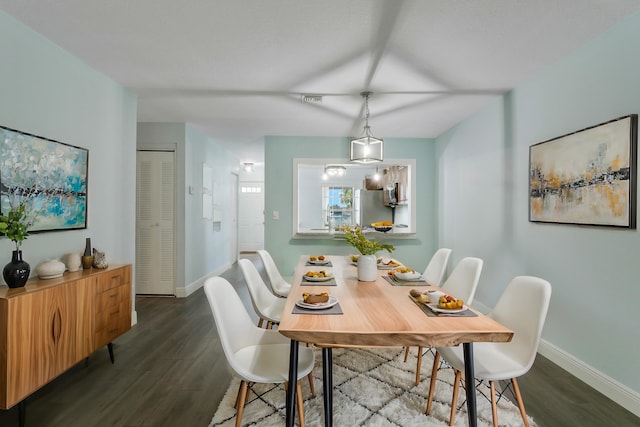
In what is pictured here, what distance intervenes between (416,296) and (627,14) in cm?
220

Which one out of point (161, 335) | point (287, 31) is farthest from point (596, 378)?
point (161, 335)

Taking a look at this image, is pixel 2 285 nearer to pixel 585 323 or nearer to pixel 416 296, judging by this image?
pixel 416 296

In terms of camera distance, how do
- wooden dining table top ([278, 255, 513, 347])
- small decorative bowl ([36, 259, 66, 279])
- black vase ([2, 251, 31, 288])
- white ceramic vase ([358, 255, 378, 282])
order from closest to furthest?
1. wooden dining table top ([278, 255, 513, 347])
2. black vase ([2, 251, 31, 288])
3. small decorative bowl ([36, 259, 66, 279])
4. white ceramic vase ([358, 255, 378, 282])

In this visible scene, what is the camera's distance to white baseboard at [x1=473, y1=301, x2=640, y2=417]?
191 centimetres

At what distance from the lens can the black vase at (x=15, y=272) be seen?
70.2 inches

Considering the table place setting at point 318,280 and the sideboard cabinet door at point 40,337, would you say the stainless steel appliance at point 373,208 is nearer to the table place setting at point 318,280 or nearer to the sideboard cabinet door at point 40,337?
the table place setting at point 318,280

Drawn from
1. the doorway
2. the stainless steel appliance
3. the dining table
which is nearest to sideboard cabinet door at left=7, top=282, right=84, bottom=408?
the dining table

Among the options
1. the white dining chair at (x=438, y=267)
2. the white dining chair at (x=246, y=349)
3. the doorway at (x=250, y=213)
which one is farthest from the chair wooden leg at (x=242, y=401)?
the doorway at (x=250, y=213)

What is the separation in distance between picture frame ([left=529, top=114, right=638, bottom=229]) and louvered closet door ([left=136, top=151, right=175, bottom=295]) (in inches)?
173

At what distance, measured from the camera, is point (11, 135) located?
1981mm

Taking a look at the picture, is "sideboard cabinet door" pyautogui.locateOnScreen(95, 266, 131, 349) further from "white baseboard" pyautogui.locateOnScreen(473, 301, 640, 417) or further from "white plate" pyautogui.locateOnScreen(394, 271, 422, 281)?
"white baseboard" pyautogui.locateOnScreen(473, 301, 640, 417)

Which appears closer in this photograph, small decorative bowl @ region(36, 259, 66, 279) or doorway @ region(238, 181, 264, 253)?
small decorative bowl @ region(36, 259, 66, 279)

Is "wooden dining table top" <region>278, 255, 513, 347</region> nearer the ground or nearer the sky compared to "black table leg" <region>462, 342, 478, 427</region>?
nearer the sky

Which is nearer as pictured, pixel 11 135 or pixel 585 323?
pixel 11 135
